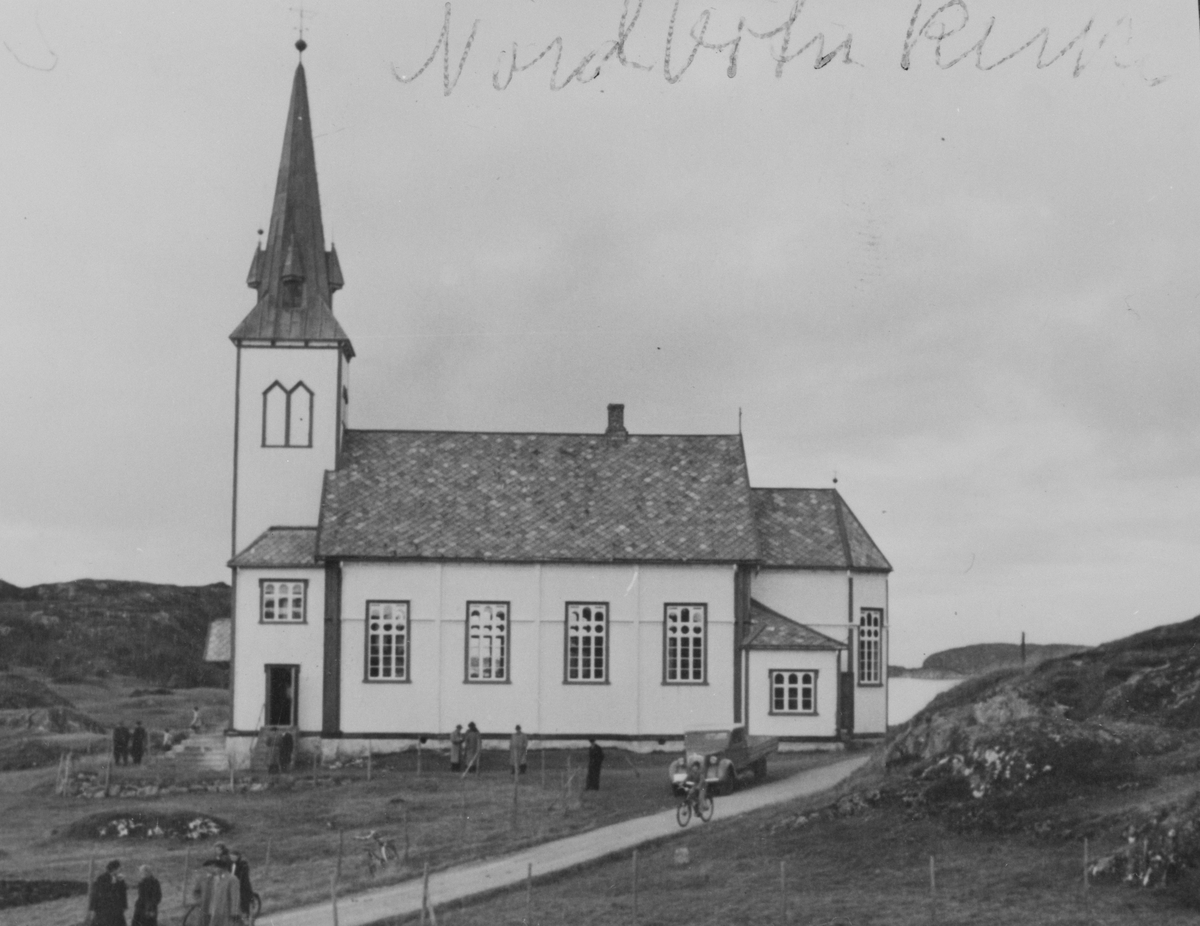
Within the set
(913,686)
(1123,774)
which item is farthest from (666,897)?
(913,686)

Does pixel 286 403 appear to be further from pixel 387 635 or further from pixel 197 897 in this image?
pixel 197 897

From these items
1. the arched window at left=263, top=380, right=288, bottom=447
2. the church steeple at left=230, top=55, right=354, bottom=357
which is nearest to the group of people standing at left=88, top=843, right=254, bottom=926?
the arched window at left=263, top=380, right=288, bottom=447

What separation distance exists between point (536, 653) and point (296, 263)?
13.3m

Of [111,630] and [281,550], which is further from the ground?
[281,550]

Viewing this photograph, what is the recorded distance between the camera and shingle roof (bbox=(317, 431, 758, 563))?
49344 mm

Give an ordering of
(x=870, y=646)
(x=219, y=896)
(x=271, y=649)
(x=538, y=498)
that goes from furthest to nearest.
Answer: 1. (x=538, y=498)
2. (x=870, y=646)
3. (x=271, y=649)
4. (x=219, y=896)

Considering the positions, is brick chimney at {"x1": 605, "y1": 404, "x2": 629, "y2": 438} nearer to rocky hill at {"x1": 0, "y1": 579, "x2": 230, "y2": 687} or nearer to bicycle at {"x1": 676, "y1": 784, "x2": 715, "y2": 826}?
bicycle at {"x1": 676, "y1": 784, "x2": 715, "y2": 826}

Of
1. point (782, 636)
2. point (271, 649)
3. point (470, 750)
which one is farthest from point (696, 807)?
point (271, 649)

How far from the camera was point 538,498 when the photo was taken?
5119 centimetres

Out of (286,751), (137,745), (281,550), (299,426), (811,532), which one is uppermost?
(299,426)

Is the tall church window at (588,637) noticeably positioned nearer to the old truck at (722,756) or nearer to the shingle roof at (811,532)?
the shingle roof at (811,532)

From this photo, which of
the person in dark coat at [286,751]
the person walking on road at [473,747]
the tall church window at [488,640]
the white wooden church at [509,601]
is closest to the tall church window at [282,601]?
the white wooden church at [509,601]

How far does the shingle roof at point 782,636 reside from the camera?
A: 4828 cm

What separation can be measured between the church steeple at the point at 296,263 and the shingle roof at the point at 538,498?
363cm
